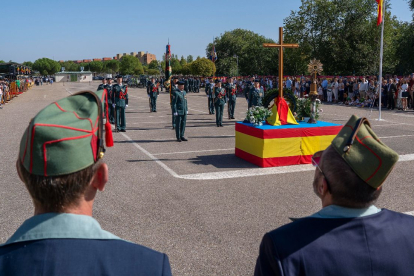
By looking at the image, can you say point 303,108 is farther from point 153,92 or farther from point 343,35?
point 343,35

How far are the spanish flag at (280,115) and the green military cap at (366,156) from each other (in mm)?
8138

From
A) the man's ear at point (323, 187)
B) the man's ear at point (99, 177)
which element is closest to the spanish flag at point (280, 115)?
the man's ear at point (323, 187)

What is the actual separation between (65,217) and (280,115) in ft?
29.5

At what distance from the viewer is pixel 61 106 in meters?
1.64

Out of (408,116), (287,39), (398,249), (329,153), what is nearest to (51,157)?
(329,153)

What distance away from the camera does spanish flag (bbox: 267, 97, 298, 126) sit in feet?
33.2

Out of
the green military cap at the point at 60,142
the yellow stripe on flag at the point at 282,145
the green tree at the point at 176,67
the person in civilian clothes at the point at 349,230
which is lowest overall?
the yellow stripe on flag at the point at 282,145

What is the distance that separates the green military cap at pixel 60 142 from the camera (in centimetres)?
154

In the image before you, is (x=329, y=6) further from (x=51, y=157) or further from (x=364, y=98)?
(x=51, y=157)

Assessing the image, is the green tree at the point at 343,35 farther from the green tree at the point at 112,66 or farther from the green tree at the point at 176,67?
the green tree at the point at 112,66

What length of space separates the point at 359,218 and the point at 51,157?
4.57 ft

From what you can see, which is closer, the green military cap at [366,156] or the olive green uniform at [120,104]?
the green military cap at [366,156]

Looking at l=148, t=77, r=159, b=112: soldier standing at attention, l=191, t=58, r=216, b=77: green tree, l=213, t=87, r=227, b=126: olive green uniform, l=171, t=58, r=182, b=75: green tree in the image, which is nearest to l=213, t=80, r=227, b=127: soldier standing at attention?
l=213, t=87, r=227, b=126: olive green uniform

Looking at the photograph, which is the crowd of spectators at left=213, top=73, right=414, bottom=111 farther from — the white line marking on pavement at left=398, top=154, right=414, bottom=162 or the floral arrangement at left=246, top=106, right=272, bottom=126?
A: the floral arrangement at left=246, top=106, right=272, bottom=126
